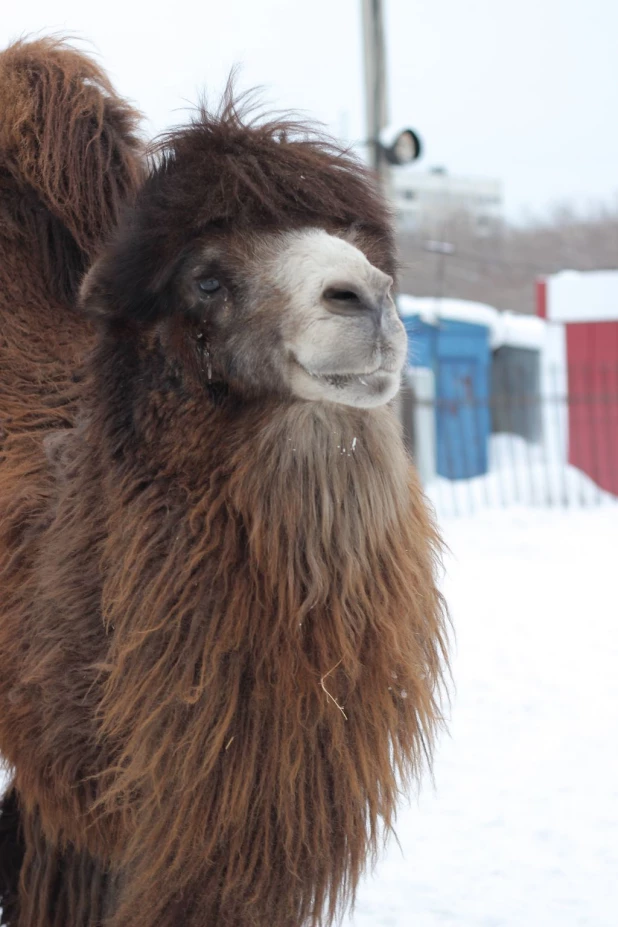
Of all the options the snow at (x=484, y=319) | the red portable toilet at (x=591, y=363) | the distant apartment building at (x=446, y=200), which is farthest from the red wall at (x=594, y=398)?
the distant apartment building at (x=446, y=200)

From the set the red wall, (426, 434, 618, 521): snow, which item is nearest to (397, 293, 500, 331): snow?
the red wall

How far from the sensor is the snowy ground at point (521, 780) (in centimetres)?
372

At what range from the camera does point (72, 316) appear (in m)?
3.39

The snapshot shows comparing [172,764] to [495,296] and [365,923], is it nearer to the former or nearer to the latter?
[365,923]

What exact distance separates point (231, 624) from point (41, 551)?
591mm

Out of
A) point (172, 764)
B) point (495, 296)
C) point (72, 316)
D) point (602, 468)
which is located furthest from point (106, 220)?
Result: point (495, 296)

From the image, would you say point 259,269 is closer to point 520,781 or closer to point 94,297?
point 94,297

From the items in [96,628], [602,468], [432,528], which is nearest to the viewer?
[96,628]

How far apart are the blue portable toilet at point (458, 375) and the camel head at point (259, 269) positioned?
12.4m

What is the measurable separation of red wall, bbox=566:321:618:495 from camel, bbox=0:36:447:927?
11.8 m

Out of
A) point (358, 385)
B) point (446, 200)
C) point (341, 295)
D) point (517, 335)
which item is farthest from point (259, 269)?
point (446, 200)

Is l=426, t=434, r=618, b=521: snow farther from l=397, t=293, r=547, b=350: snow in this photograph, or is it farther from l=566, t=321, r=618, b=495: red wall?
l=397, t=293, r=547, b=350: snow

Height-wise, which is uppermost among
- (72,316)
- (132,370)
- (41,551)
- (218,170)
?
(218,170)

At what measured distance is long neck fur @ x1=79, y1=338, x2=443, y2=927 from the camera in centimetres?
235
